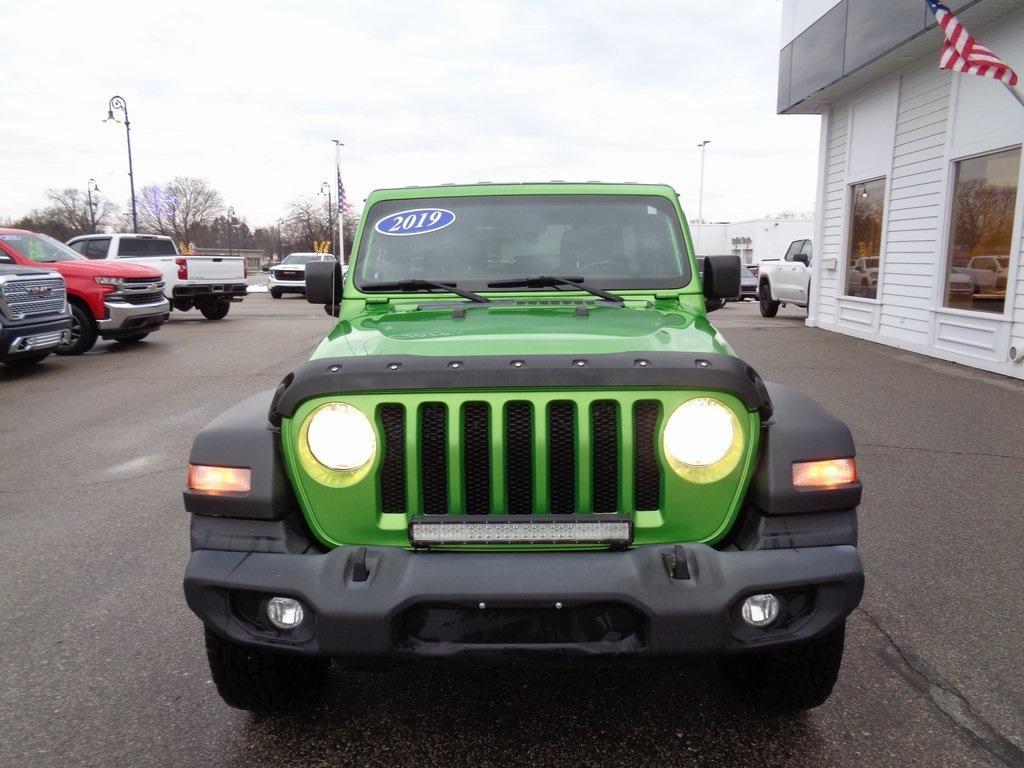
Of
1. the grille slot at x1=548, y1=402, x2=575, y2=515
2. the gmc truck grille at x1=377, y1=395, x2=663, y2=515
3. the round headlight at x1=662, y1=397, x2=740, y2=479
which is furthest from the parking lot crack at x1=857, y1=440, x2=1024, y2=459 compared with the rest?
the grille slot at x1=548, y1=402, x2=575, y2=515

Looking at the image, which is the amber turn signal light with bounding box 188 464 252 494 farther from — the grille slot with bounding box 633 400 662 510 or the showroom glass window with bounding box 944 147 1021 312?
the showroom glass window with bounding box 944 147 1021 312

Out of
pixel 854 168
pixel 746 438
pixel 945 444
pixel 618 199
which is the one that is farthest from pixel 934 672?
pixel 854 168

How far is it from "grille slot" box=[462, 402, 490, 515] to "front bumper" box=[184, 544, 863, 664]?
216mm

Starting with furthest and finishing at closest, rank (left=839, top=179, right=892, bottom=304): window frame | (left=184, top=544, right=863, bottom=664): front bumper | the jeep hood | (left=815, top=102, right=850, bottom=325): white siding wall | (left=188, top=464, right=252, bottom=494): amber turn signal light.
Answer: (left=815, top=102, right=850, bottom=325): white siding wall → (left=839, top=179, right=892, bottom=304): window frame → the jeep hood → (left=188, top=464, right=252, bottom=494): amber turn signal light → (left=184, top=544, right=863, bottom=664): front bumper

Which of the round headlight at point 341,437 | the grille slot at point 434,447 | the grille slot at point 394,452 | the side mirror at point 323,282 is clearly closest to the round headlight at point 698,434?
the grille slot at point 434,447

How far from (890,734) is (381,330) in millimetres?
2161

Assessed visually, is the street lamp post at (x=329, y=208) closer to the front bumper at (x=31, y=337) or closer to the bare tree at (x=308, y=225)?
the bare tree at (x=308, y=225)

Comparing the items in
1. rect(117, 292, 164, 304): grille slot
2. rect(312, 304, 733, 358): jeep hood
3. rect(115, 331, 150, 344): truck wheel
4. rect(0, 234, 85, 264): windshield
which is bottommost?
rect(115, 331, 150, 344): truck wheel

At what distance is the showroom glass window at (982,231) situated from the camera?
10461mm

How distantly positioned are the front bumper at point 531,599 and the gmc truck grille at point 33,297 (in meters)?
9.16

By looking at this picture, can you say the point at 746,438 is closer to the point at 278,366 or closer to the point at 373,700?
the point at 373,700

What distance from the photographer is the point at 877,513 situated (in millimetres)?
4949

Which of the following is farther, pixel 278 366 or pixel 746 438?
pixel 278 366

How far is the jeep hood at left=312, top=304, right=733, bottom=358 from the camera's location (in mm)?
2521
